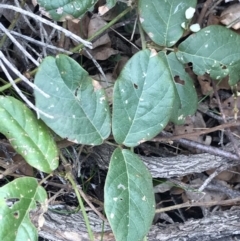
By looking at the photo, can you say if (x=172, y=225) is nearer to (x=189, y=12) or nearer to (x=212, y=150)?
(x=212, y=150)

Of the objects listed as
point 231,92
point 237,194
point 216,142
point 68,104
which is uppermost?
point 68,104

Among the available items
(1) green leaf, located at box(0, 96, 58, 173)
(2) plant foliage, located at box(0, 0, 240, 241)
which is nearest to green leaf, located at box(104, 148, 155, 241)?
(2) plant foliage, located at box(0, 0, 240, 241)

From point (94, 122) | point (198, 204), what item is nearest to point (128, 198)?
point (94, 122)

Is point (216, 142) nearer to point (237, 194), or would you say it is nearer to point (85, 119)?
point (237, 194)

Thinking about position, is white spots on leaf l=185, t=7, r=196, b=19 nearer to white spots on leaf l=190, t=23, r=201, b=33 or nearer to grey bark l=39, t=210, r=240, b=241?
white spots on leaf l=190, t=23, r=201, b=33

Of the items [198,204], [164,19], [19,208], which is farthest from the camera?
[198,204]

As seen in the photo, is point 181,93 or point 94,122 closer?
point 94,122

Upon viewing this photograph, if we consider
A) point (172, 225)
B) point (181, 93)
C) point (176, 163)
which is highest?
point (181, 93)

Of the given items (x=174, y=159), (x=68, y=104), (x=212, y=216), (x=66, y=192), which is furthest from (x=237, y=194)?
(x=68, y=104)
